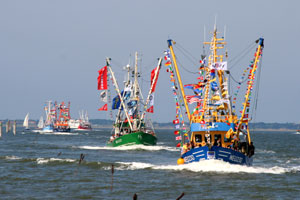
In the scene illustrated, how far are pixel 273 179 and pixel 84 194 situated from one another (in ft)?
55.5

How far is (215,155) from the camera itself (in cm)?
4394

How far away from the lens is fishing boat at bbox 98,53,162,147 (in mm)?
88438

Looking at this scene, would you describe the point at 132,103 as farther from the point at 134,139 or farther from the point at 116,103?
the point at 134,139

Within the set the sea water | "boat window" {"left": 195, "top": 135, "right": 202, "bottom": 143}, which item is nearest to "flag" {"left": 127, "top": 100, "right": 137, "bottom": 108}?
the sea water

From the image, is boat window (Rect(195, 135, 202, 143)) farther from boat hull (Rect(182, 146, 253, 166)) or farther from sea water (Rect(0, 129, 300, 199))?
sea water (Rect(0, 129, 300, 199))

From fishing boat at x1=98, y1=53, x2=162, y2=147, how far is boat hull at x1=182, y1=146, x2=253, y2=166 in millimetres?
41982

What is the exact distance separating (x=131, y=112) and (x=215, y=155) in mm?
48511

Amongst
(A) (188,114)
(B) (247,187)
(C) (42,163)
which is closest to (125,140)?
(C) (42,163)

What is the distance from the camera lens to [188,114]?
5009 cm

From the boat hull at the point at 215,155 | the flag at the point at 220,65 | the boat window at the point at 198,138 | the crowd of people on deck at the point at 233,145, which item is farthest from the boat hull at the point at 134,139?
the boat hull at the point at 215,155

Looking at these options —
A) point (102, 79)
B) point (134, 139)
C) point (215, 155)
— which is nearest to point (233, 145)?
point (215, 155)

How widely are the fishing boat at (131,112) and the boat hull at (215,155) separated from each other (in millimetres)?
41982

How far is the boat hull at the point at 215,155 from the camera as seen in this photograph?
4381cm

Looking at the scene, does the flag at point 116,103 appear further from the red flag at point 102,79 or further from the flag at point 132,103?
the red flag at point 102,79
